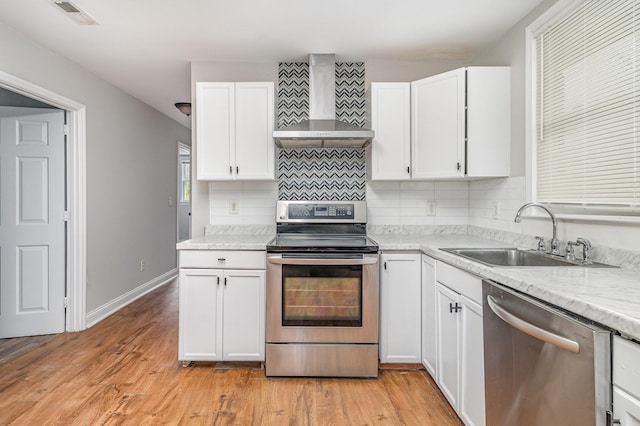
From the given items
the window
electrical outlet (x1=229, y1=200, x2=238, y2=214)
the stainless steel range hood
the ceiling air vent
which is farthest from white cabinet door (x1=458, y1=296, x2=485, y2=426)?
the window

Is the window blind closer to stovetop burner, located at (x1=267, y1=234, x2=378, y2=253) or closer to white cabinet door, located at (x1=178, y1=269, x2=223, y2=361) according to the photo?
stovetop burner, located at (x1=267, y1=234, x2=378, y2=253)

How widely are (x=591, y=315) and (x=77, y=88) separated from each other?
3.95m

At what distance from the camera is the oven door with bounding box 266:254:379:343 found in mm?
2316

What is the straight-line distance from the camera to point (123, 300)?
3900 millimetres

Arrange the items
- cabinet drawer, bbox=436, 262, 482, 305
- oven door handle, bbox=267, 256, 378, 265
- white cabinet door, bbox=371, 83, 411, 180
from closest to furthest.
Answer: cabinet drawer, bbox=436, 262, 482, 305 → oven door handle, bbox=267, 256, 378, 265 → white cabinet door, bbox=371, 83, 411, 180

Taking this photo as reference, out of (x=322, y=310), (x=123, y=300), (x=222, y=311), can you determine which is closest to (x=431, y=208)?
(x=322, y=310)

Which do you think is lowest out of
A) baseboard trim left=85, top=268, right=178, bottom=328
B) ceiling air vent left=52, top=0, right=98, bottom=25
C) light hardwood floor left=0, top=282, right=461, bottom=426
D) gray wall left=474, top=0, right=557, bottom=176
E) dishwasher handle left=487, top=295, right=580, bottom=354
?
light hardwood floor left=0, top=282, right=461, bottom=426

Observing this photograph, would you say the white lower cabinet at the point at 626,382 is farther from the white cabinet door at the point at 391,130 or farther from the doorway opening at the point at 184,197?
the doorway opening at the point at 184,197

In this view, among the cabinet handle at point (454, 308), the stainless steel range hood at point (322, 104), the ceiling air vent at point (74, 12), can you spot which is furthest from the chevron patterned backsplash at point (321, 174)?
the ceiling air vent at point (74, 12)

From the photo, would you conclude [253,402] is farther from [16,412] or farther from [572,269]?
[572,269]

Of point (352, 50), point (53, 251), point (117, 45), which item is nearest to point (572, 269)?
point (352, 50)

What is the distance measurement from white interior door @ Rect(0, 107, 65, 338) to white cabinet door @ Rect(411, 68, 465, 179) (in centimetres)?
306

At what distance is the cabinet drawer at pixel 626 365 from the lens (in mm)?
849

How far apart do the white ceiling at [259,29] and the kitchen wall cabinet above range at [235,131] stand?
1.18 ft
